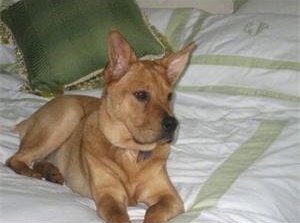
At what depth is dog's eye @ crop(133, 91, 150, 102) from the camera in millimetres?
1868

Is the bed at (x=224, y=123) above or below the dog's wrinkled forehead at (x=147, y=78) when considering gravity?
below

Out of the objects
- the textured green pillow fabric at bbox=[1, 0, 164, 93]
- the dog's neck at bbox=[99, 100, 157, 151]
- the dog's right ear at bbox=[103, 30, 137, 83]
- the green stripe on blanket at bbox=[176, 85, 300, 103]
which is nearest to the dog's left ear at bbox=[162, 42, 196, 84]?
the dog's right ear at bbox=[103, 30, 137, 83]

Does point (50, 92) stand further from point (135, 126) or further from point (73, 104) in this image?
point (135, 126)

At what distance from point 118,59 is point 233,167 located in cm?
51

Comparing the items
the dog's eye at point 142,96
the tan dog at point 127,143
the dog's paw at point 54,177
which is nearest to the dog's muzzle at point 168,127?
the tan dog at point 127,143

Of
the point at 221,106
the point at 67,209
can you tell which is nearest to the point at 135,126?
the point at 67,209

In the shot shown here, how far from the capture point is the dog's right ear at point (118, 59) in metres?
1.87

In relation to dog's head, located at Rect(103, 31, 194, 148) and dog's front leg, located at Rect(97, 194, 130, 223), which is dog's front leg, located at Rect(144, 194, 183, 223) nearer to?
dog's front leg, located at Rect(97, 194, 130, 223)

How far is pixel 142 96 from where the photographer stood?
1874 mm

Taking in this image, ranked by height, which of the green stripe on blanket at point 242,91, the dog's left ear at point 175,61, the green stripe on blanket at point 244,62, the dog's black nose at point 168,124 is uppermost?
the dog's left ear at point 175,61

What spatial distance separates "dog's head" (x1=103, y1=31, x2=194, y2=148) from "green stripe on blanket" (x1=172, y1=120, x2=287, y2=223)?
203 mm

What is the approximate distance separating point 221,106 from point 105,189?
0.68 meters

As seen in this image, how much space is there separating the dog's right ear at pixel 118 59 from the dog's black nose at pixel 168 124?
0.77 ft

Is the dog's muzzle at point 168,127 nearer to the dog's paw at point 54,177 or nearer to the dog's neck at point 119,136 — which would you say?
the dog's neck at point 119,136
